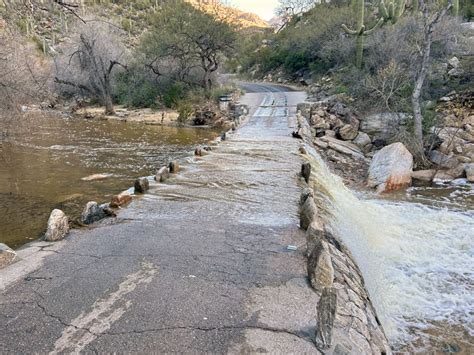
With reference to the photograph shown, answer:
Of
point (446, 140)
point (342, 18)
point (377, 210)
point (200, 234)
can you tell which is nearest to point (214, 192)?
point (200, 234)

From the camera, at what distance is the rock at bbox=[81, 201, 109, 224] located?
743 cm

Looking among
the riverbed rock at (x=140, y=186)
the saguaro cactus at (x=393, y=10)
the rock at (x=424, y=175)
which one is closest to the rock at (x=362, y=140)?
the rock at (x=424, y=175)

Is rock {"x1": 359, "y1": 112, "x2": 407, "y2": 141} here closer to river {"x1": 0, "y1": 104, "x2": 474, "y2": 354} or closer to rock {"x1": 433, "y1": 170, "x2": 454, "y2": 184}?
rock {"x1": 433, "y1": 170, "x2": 454, "y2": 184}

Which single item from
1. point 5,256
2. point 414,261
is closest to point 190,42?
point 414,261

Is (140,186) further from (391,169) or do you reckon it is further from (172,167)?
(391,169)

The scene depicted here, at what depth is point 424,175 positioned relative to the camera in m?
14.7

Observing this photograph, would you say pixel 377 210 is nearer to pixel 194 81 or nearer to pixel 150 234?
pixel 150 234

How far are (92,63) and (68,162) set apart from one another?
19.6m

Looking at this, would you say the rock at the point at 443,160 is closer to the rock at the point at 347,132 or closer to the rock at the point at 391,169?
the rock at the point at 391,169

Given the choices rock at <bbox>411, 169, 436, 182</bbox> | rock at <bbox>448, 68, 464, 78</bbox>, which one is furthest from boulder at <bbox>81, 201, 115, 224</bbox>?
rock at <bbox>448, 68, 464, 78</bbox>

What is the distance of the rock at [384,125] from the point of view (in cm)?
1770

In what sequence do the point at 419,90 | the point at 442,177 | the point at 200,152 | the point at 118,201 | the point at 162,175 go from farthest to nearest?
the point at 419,90 → the point at 442,177 → the point at 200,152 → the point at 162,175 → the point at 118,201

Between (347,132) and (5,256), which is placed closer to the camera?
(5,256)

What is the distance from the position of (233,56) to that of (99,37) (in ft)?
37.7
